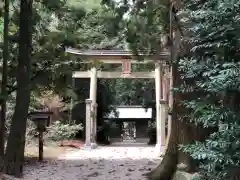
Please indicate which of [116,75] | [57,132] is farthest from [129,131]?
[57,132]

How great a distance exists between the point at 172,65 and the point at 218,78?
11.6ft

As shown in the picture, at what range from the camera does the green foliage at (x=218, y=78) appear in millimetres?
2512

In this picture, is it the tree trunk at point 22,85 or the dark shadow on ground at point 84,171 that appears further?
the tree trunk at point 22,85

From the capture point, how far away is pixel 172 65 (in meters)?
6.01

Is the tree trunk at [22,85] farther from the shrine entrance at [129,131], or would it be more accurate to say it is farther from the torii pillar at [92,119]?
the shrine entrance at [129,131]

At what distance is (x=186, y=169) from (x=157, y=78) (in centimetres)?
946

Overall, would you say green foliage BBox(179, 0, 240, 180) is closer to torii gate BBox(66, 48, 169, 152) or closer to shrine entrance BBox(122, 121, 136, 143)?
torii gate BBox(66, 48, 169, 152)

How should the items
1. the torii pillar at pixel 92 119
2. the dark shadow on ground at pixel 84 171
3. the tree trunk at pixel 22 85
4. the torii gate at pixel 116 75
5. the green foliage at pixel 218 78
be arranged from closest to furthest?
the green foliage at pixel 218 78 → the dark shadow on ground at pixel 84 171 → the tree trunk at pixel 22 85 → the torii gate at pixel 116 75 → the torii pillar at pixel 92 119

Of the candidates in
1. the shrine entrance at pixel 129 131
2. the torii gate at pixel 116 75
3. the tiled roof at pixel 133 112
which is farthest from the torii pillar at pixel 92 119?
the shrine entrance at pixel 129 131

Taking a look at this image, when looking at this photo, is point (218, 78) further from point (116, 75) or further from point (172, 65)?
point (116, 75)

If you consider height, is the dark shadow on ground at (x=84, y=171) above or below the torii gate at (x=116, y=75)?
below

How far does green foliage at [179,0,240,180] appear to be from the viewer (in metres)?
2.51

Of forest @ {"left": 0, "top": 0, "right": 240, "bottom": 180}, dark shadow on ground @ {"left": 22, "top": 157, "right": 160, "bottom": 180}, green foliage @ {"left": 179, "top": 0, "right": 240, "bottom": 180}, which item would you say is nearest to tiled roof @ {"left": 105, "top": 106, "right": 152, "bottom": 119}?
forest @ {"left": 0, "top": 0, "right": 240, "bottom": 180}

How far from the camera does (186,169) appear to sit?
5.55m
